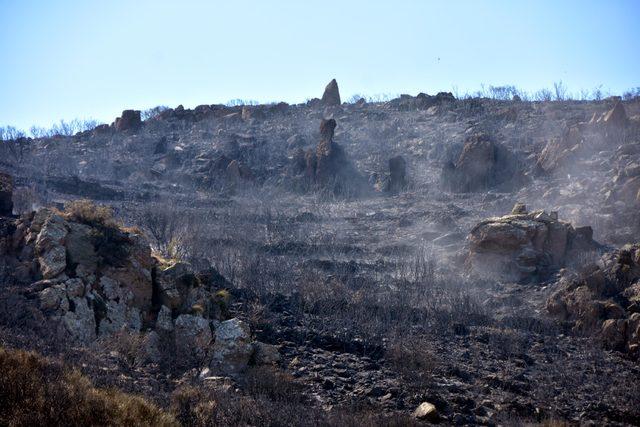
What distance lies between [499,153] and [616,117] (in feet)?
24.8

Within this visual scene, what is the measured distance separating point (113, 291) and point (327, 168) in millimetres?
32421

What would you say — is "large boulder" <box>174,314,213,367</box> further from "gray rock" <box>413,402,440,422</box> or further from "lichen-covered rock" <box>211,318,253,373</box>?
"gray rock" <box>413,402,440,422</box>

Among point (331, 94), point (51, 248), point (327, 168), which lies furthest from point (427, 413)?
point (331, 94)

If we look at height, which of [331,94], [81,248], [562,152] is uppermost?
[331,94]

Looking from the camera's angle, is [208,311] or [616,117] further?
Answer: [616,117]

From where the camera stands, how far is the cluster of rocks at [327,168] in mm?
43125

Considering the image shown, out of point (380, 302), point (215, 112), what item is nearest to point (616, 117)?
point (380, 302)

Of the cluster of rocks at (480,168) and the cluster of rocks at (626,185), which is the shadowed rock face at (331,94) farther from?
the cluster of rocks at (626,185)

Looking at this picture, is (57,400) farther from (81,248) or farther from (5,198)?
(5,198)

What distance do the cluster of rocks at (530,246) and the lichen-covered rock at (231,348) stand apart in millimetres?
14631

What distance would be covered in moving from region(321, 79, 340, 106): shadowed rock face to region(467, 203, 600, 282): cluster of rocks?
3727 cm

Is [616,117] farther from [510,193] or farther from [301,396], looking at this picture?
[301,396]

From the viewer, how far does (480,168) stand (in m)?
39.8

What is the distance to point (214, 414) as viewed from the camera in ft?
30.2
